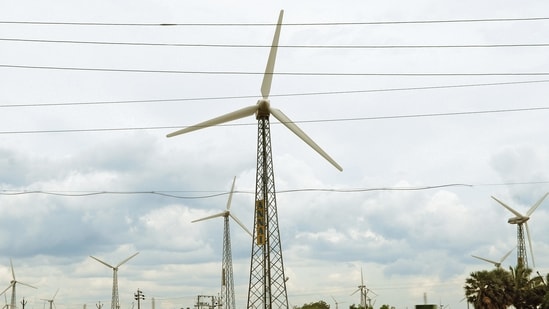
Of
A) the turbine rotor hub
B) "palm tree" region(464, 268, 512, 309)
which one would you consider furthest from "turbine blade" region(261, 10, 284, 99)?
"palm tree" region(464, 268, 512, 309)

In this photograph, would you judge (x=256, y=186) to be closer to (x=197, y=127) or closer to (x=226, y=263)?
(x=197, y=127)

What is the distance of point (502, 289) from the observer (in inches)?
3056

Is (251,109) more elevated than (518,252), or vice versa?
(251,109)

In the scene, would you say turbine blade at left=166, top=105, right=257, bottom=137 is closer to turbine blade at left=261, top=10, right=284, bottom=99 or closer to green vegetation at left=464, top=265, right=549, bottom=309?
turbine blade at left=261, top=10, right=284, bottom=99

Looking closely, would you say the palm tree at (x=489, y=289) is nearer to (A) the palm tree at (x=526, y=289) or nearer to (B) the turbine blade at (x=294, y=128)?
(A) the palm tree at (x=526, y=289)

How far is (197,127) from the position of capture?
194 ft

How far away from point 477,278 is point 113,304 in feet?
216

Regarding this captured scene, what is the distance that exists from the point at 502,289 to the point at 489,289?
54.0 inches

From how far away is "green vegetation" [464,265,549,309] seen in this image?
76.0 metres

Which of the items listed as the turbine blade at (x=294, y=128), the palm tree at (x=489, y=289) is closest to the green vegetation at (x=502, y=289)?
the palm tree at (x=489, y=289)

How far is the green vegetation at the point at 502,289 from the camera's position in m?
76.0

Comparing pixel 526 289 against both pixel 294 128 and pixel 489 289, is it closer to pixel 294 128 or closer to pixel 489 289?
pixel 489 289

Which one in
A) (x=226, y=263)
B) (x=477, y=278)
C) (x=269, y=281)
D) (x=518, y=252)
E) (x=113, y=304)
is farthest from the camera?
(x=113, y=304)

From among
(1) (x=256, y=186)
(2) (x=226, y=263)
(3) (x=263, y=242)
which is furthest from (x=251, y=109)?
(2) (x=226, y=263)
